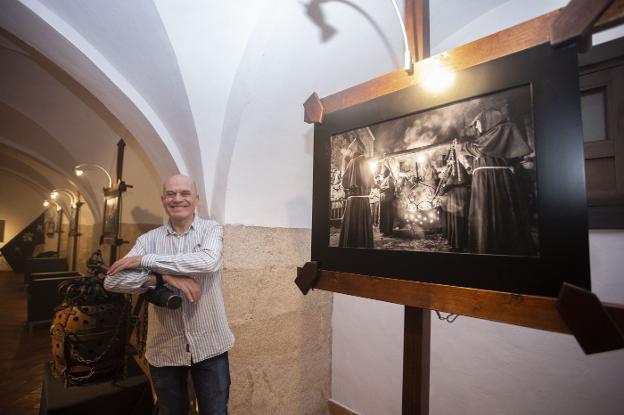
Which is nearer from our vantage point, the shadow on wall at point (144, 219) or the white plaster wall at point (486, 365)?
the white plaster wall at point (486, 365)

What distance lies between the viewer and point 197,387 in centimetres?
181

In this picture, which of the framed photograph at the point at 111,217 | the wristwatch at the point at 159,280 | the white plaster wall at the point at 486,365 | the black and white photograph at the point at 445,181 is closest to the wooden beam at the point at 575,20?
the black and white photograph at the point at 445,181

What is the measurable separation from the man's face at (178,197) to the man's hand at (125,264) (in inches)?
12.0

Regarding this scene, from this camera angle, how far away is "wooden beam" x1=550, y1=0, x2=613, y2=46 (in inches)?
33.7

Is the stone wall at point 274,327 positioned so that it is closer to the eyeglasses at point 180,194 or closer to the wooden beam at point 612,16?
the eyeglasses at point 180,194

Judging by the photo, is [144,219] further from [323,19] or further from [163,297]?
[323,19]

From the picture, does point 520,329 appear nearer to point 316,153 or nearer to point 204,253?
point 316,153

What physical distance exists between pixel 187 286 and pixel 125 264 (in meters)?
0.32

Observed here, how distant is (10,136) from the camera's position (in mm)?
6195

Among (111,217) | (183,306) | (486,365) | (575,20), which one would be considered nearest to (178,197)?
(183,306)

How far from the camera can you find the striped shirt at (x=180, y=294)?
164 cm

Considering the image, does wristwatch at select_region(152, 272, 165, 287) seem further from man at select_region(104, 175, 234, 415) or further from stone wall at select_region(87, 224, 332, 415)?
stone wall at select_region(87, 224, 332, 415)

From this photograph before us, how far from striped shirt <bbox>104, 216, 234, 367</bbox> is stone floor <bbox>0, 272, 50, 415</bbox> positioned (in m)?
2.43

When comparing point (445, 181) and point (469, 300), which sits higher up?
point (445, 181)
